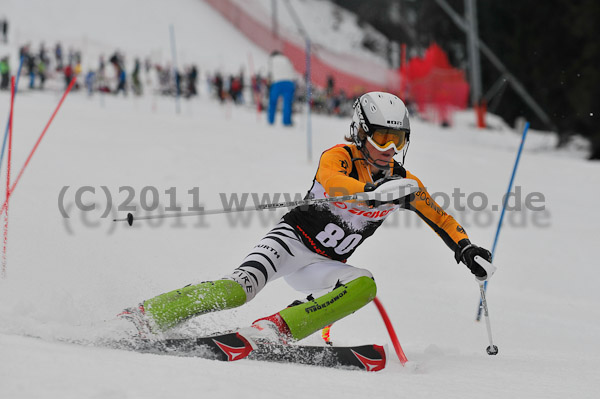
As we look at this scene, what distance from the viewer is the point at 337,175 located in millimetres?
3609

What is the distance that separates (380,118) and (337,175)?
46 centimetres

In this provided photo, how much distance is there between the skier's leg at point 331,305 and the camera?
3.44m

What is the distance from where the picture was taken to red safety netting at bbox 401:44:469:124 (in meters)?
23.6

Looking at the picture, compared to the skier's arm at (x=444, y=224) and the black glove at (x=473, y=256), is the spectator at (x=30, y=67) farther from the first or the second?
the black glove at (x=473, y=256)

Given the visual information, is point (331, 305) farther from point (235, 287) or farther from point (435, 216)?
point (435, 216)

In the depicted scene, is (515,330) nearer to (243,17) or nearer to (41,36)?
(41,36)

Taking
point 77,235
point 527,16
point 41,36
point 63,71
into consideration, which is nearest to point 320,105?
point 63,71

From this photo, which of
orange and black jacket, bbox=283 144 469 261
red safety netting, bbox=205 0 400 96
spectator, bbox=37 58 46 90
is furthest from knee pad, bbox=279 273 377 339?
red safety netting, bbox=205 0 400 96

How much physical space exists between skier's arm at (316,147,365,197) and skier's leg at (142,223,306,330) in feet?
1.60

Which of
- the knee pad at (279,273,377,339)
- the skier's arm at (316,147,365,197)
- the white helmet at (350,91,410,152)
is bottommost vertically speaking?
the knee pad at (279,273,377,339)

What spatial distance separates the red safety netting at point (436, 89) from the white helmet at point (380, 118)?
1998 cm

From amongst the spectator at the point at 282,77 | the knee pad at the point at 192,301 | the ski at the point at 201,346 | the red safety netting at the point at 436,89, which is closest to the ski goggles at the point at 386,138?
the knee pad at the point at 192,301

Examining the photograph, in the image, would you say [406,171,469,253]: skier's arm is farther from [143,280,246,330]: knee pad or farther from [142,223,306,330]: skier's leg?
[143,280,246,330]: knee pad

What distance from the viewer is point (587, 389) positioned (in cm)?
302
